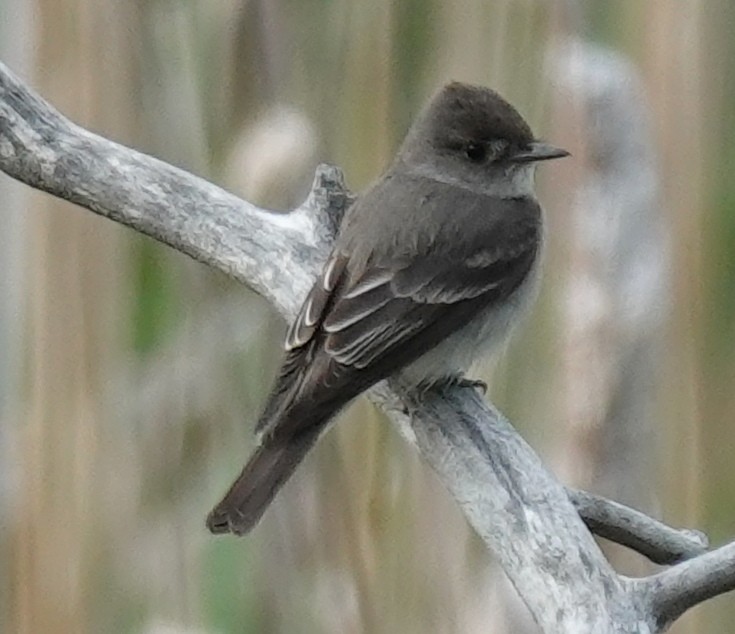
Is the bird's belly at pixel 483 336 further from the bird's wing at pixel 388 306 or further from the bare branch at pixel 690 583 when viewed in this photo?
the bare branch at pixel 690 583

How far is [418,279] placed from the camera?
1.68 meters

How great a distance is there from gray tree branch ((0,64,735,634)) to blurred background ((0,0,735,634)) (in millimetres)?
71

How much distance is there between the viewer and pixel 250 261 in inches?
61.2

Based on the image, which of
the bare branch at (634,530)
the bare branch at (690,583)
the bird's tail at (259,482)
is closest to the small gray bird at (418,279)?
the bird's tail at (259,482)

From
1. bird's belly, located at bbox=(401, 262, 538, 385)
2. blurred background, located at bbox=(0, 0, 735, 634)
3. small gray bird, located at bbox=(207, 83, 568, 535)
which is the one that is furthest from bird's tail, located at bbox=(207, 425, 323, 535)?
bird's belly, located at bbox=(401, 262, 538, 385)

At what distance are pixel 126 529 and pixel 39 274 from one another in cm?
25

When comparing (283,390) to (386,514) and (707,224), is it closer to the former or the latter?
(386,514)

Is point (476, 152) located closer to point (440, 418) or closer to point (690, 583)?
point (440, 418)

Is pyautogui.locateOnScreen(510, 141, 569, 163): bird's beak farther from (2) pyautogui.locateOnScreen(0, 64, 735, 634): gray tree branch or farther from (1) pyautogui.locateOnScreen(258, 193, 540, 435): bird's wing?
(2) pyautogui.locateOnScreen(0, 64, 735, 634): gray tree branch

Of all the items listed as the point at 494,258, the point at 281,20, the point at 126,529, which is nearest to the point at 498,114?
the point at 494,258

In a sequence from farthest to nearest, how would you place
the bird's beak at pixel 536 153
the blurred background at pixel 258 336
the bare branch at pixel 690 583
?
the bird's beak at pixel 536 153 < the blurred background at pixel 258 336 < the bare branch at pixel 690 583

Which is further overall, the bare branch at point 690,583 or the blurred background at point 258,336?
the blurred background at point 258,336

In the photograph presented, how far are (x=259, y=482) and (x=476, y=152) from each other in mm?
552

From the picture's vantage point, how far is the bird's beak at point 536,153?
170 cm
